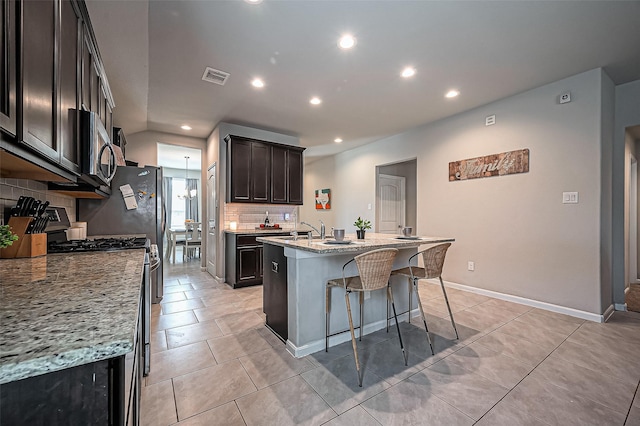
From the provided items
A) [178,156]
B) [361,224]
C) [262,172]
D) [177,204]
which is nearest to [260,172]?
[262,172]

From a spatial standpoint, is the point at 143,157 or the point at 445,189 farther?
the point at 143,157

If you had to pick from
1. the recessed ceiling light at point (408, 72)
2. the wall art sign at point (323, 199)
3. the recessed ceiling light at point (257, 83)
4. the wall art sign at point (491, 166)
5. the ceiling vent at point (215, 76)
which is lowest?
the wall art sign at point (323, 199)

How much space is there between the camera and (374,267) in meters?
2.05

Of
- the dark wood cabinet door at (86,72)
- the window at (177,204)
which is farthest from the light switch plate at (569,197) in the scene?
the window at (177,204)

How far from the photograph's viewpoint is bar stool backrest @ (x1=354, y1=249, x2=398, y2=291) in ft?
6.59

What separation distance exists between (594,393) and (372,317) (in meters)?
1.57

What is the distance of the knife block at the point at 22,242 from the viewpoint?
1416mm

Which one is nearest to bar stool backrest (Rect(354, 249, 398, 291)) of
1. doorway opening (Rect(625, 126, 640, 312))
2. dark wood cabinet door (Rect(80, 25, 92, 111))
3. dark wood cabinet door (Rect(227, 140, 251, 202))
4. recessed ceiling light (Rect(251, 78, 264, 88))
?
dark wood cabinet door (Rect(80, 25, 92, 111))

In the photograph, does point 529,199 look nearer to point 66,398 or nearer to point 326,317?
point 326,317

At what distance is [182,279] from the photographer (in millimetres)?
4891

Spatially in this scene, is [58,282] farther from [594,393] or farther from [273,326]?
[594,393]

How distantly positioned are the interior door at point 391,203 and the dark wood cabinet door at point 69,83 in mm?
5095

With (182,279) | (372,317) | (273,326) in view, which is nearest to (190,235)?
(182,279)

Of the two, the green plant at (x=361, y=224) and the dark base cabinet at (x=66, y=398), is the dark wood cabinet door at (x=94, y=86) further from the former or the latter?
the green plant at (x=361, y=224)
